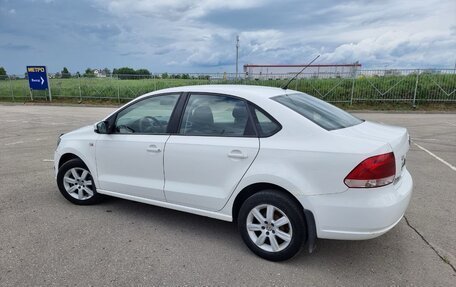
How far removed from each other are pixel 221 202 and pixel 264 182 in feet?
1.79

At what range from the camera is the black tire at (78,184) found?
4.48m

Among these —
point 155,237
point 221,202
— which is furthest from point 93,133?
point 221,202

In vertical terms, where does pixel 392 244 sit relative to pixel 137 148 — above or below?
below

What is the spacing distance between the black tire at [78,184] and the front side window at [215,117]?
5.47 feet

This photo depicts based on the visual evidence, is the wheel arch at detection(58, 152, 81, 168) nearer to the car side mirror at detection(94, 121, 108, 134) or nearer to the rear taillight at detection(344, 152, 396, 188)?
the car side mirror at detection(94, 121, 108, 134)

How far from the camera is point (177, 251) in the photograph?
11.2 ft

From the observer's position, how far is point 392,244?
3510 millimetres

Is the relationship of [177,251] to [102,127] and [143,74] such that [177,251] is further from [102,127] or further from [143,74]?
[143,74]

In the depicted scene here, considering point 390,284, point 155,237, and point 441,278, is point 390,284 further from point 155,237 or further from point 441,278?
point 155,237

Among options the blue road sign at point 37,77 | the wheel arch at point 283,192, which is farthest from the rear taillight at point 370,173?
the blue road sign at point 37,77

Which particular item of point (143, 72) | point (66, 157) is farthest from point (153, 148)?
point (143, 72)

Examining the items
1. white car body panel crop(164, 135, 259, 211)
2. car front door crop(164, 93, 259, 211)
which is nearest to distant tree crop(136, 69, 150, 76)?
car front door crop(164, 93, 259, 211)

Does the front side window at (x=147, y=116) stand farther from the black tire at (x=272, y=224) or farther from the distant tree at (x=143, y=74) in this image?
Answer: the distant tree at (x=143, y=74)

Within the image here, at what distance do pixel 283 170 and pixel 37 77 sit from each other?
25274mm
